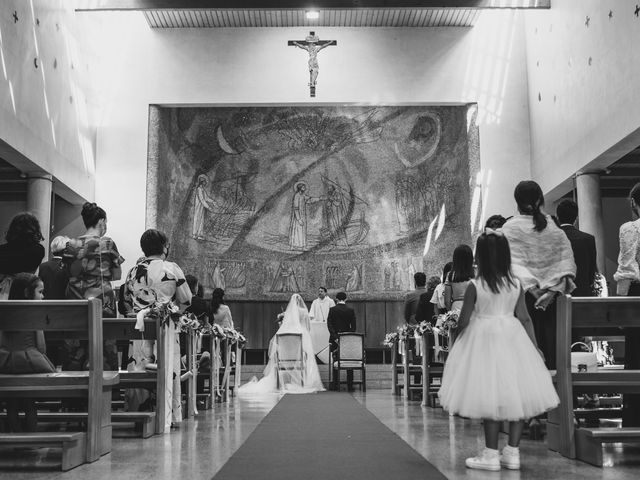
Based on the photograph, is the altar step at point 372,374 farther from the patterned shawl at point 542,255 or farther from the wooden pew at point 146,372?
the patterned shawl at point 542,255

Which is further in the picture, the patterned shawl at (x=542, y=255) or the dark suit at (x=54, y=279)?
the dark suit at (x=54, y=279)

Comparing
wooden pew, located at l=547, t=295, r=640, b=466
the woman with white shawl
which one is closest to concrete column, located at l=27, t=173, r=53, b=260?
the woman with white shawl

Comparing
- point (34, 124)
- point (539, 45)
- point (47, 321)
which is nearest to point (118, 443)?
point (47, 321)

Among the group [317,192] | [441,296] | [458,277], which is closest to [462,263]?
[458,277]

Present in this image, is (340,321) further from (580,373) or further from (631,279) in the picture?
(580,373)

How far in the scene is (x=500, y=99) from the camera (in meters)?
18.2

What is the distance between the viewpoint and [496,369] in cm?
390

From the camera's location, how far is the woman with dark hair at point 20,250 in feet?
16.8

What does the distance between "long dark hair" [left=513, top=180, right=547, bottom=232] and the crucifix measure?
12208 mm

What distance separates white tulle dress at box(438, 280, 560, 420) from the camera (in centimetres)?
384

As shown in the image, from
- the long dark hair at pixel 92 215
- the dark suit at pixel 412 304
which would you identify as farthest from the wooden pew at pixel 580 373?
the dark suit at pixel 412 304

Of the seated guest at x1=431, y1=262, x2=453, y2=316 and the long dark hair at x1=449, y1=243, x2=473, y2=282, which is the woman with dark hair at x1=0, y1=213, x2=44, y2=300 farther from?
the seated guest at x1=431, y1=262, x2=453, y2=316

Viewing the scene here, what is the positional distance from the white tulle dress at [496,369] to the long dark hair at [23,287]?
291cm

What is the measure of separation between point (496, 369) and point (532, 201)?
1.56 meters
